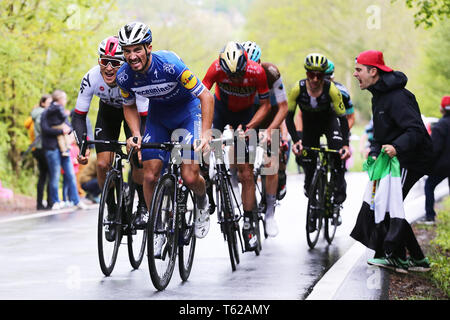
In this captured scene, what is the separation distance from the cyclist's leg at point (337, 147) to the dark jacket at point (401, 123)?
94.5 inches

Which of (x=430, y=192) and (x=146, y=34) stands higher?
(x=146, y=34)

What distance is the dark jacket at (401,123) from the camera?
8.07 m

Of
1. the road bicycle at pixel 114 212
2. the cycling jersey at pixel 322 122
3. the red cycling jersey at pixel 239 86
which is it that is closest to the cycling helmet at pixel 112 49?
the road bicycle at pixel 114 212

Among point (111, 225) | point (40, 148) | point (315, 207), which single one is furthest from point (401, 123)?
point (40, 148)

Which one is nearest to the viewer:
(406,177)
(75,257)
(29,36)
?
(406,177)

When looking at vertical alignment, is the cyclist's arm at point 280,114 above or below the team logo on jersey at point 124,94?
below

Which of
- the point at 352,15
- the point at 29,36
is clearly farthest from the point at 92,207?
the point at 352,15

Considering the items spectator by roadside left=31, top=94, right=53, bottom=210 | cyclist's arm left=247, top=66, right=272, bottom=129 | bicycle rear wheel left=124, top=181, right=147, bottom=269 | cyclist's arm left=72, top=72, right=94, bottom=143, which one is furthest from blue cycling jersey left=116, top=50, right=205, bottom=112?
spectator by roadside left=31, top=94, right=53, bottom=210

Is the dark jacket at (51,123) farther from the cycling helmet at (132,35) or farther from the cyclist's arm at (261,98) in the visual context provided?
the cycling helmet at (132,35)

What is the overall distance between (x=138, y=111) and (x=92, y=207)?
7233 mm

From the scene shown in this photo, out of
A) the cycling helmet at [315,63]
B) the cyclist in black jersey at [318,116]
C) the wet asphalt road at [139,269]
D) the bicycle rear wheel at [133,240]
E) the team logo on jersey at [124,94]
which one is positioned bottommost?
the wet asphalt road at [139,269]

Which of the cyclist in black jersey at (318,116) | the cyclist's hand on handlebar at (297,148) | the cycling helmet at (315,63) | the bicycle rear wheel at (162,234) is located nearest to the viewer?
the bicycle rear wheel at (162,234)

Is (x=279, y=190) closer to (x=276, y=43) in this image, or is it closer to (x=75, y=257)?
(x=75, y=257)
